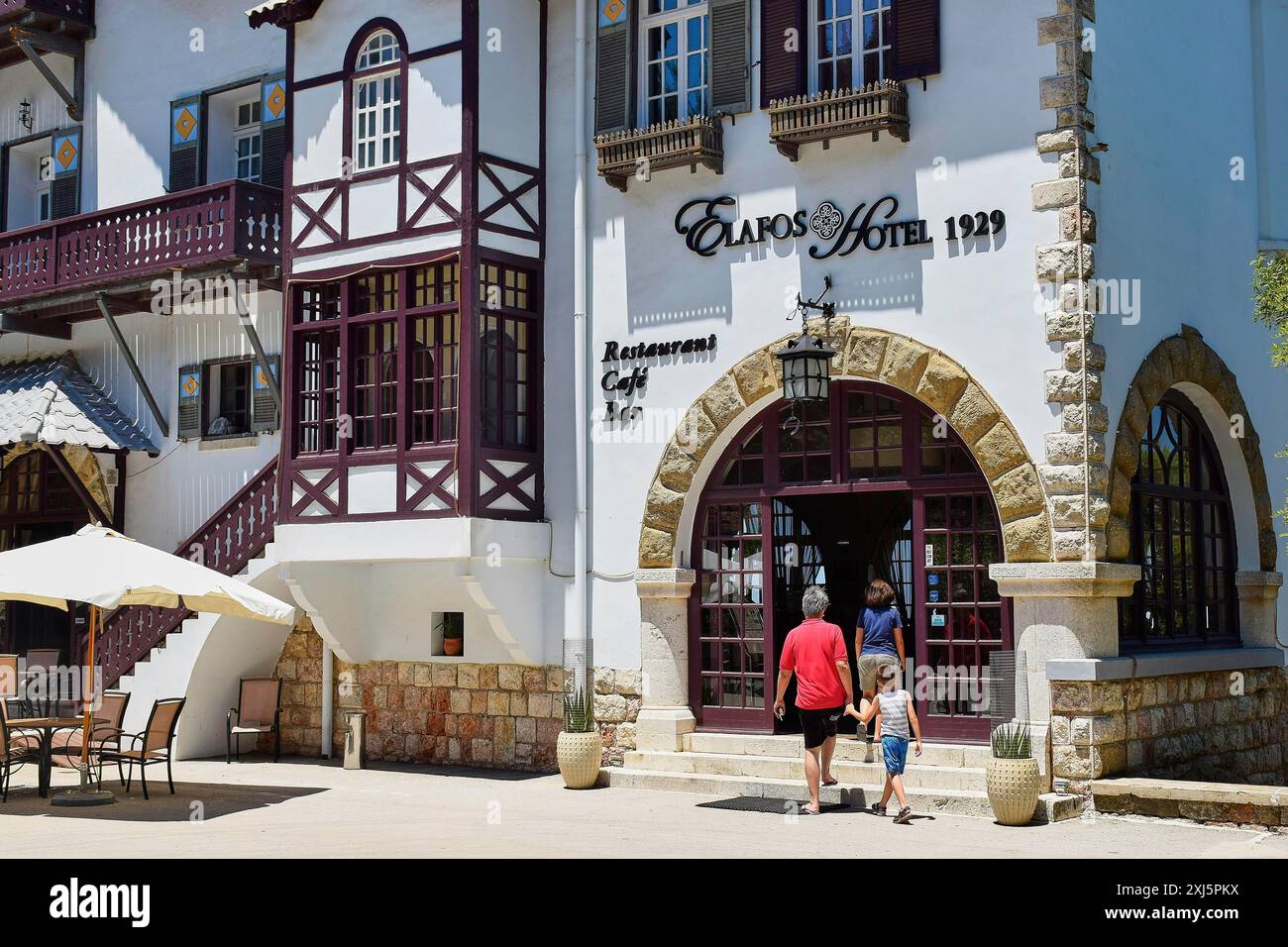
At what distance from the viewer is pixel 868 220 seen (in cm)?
1360

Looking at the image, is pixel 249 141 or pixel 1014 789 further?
pixel 249 141

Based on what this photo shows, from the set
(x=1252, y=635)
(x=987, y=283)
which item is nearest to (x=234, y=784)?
(x=987, y=283)

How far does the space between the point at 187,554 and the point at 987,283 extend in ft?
31.9

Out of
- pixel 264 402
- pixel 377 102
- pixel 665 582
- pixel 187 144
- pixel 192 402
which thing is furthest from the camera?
pixel 187 144

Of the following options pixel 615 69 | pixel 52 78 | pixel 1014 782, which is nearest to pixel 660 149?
pixel 615 69

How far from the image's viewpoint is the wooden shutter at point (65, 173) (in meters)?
20.2

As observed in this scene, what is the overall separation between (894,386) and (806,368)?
2.60 feet

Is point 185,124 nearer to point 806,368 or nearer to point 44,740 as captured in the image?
point 44,740

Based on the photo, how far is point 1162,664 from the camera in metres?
13.1

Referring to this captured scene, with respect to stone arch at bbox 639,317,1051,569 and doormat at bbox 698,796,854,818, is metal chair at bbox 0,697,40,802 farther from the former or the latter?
doormat at bbox 698,796,854,818

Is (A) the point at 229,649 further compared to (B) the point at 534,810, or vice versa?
(A) the point at 229,649

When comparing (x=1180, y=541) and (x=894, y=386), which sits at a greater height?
(x=894, y=386)

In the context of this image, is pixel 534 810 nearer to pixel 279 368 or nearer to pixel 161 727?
pixel 161 727

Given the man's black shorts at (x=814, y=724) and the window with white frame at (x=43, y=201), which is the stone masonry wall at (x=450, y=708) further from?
the window with white frame at (x=43, y=201)
